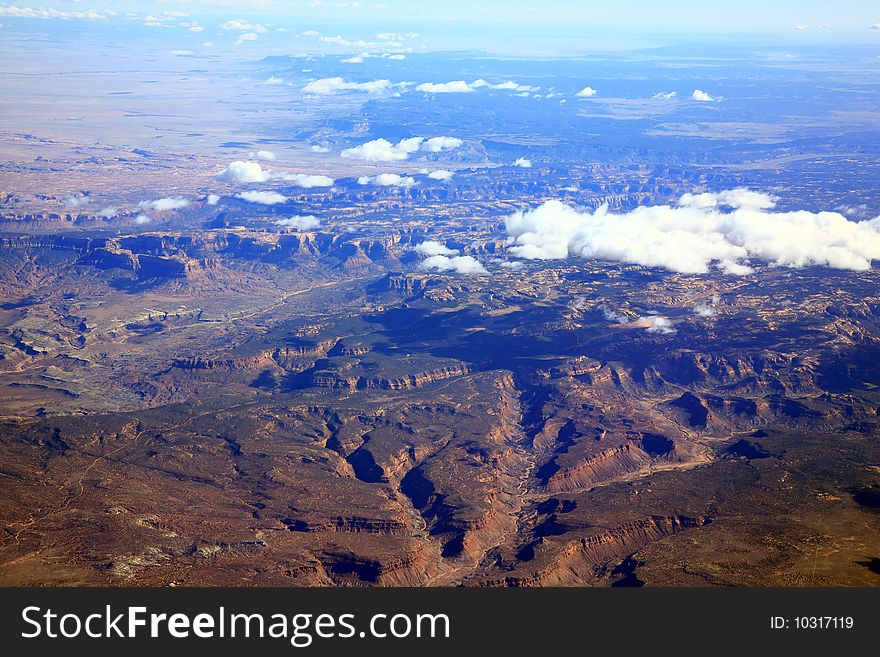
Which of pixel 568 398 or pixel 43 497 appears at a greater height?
pixel 43 497

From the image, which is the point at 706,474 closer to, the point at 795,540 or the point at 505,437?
the point at 795,540

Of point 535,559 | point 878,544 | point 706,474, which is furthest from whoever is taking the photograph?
point 706,474

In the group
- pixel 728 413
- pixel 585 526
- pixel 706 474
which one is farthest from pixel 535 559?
pixel 728 413

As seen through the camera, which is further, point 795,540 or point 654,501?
point 654,501

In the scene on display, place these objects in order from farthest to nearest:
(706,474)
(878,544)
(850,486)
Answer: (706,474) → (850,486) → (878,544)

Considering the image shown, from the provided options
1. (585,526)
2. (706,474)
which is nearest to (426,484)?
(585,526)

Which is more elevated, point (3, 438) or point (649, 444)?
point (3, 438)

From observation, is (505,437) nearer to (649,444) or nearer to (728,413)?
(649,444)

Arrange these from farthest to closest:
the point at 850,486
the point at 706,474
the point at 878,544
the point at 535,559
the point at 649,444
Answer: the point at 649,444
the point at 706,474
the point at 850,486
the point at 535,559
the point at 878,544

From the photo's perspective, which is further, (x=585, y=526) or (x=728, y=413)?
(x=728, y=413)
